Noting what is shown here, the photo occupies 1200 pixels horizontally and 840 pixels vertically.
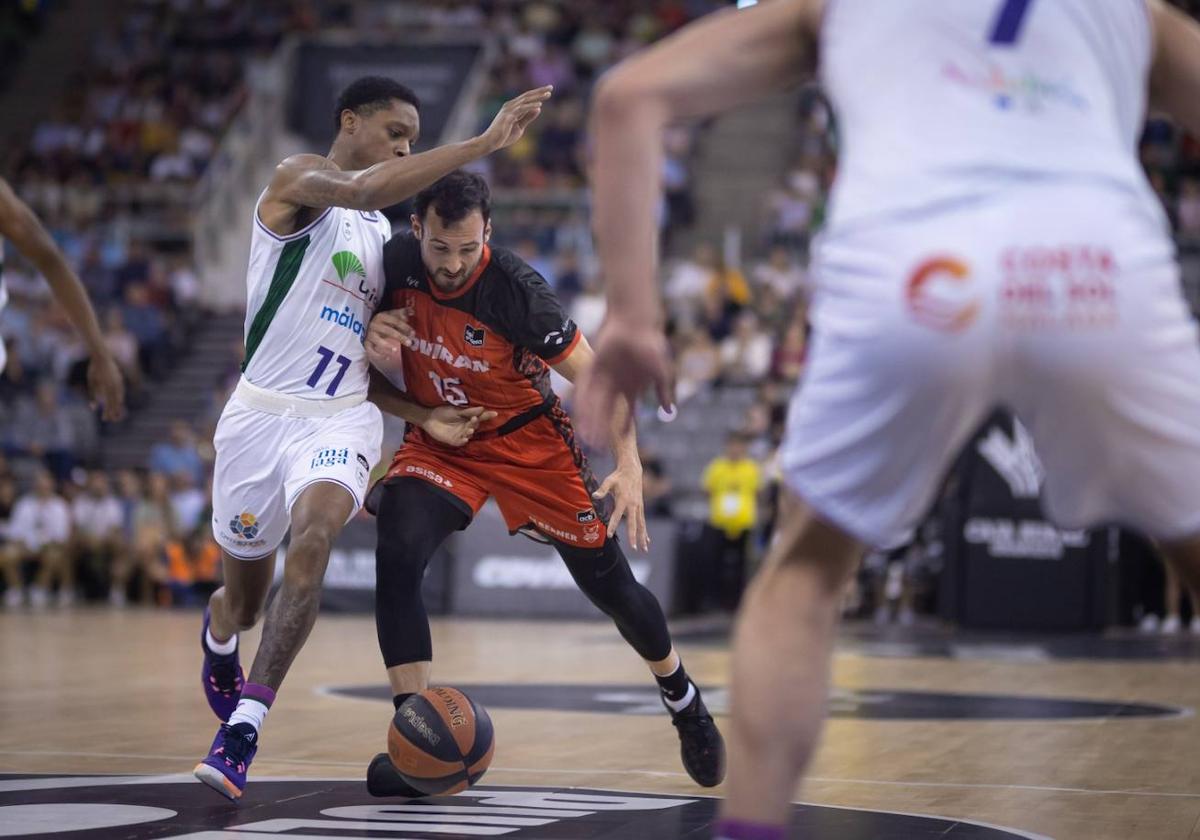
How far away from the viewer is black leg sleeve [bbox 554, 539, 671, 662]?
5582 millimetres

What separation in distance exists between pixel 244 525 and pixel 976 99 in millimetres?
3584

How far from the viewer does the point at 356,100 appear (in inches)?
226

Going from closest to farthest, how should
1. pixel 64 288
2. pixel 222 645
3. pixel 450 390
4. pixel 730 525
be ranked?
pixel 450 390, pixel 64 288, pixel 222 645, pixel 730 525

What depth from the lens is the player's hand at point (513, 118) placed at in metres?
4.66

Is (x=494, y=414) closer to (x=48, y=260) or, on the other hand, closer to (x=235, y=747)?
(x=235, y=747)

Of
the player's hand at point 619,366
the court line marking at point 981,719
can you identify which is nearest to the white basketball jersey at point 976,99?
the player's hand at point 619,366

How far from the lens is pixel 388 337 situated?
559 cm

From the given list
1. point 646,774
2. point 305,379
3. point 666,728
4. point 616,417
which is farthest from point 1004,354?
point 666,728

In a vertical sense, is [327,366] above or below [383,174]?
below

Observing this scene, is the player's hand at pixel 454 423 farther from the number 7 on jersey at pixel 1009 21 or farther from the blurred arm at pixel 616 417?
the number 7 on jersey at pixel 1009 21

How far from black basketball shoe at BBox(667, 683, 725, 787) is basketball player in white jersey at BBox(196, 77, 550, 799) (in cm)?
122

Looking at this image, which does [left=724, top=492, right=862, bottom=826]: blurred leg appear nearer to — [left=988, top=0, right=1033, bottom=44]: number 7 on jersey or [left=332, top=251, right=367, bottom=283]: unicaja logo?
[left=988, top=0, right=1033, bottom=44]: number 7 on jersey

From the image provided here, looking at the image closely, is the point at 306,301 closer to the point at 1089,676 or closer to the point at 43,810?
the point at 43,810

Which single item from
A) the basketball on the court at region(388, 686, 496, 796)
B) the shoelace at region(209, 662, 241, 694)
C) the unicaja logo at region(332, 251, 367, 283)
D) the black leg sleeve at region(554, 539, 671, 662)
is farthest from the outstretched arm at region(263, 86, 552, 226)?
the shoelace at region(209, 662, 241, 694)
